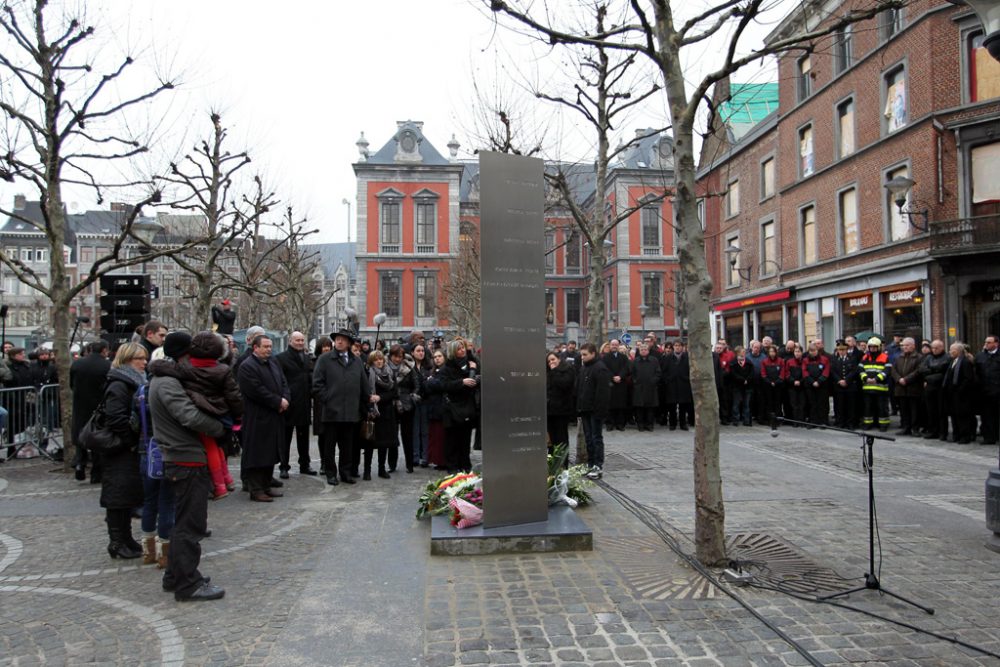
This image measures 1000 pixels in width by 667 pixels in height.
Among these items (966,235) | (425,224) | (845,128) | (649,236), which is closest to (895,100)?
(845,128)

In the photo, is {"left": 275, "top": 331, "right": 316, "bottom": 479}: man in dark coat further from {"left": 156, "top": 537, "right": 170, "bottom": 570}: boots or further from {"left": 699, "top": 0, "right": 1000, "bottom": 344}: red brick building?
{"left": 699, "top": 0, "right": 1000, "bottom": 344}: red brick building

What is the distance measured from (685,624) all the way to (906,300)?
824 inches

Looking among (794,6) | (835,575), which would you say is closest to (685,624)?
(835,575)

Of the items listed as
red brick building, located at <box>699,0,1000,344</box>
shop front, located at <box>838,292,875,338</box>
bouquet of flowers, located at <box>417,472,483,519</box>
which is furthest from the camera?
shop front, located at <box>838,292,875,338</box>

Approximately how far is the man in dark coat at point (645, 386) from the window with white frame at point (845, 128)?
48.8ft

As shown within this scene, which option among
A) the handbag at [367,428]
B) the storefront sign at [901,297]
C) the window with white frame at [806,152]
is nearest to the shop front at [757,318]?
the window with white frame at [806,152]

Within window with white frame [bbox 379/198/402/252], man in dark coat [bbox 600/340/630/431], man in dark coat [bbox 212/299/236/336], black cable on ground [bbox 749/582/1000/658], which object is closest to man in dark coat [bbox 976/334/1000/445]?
man in dark coat [bbox 600/340/630/431]

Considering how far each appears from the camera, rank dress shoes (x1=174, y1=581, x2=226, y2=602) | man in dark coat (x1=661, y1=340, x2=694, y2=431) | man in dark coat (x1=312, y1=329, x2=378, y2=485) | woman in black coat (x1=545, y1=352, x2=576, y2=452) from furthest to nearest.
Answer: man in dark coat (x1=661, y1=340, x2=694, y2=431)
woman in black coat (x1=545, y1=352, x2=576, y2=452)
man in dark coat (x1=312, y1=329, x2=378, y2=485)
dress shoes (x1=174, y1=581, x2=226, y2=602)

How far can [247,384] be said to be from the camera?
324 inches

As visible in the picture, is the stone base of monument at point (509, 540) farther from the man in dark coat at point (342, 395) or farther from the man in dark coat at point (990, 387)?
the man in dark coat at point (990, 387)

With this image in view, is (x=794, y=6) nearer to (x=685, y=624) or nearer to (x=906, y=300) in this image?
(x=685, y=624)

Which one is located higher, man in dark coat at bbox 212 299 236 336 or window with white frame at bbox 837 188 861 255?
window with white frame at bbox 837 188 861 255

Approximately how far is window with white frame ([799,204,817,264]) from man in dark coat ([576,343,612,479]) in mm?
21175

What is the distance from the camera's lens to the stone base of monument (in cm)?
570
